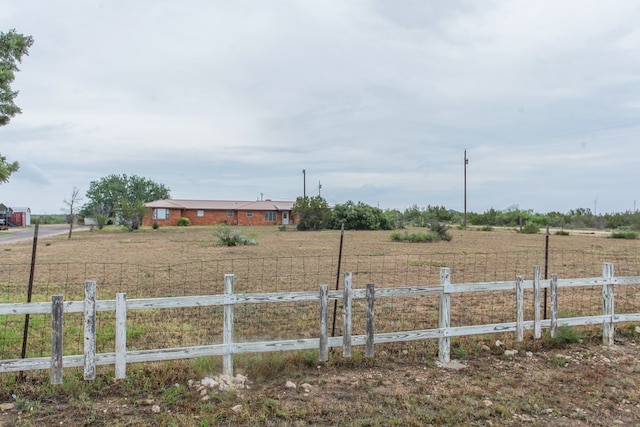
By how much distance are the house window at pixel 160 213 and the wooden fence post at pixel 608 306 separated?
2273 inches

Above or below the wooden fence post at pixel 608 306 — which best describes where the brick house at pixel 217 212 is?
above

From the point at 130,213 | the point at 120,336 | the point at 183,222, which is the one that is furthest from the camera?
the point at 183,222

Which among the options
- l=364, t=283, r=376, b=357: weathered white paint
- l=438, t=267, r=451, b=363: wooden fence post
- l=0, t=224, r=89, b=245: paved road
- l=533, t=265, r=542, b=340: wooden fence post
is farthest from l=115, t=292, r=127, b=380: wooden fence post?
l=0, t=224, r=89, b=245: paved road

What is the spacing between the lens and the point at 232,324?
4.95 meters

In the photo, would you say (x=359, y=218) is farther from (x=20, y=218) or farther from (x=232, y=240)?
(x=20, y=218)

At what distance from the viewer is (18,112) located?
658 inches

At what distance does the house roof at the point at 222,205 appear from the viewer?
198ft

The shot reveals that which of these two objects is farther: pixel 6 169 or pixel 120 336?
pixel 6 169

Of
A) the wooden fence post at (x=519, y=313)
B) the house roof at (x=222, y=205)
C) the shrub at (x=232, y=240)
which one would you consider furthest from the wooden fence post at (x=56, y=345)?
the house roof at (x=222, y=205)

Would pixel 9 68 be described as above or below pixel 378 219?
above

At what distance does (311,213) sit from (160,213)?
24.0m

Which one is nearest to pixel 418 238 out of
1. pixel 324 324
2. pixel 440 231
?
pixel 440 231

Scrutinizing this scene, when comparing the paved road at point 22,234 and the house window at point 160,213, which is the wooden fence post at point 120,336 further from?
the house window at point 160,213

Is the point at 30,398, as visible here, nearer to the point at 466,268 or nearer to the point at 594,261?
the point at 466,268
